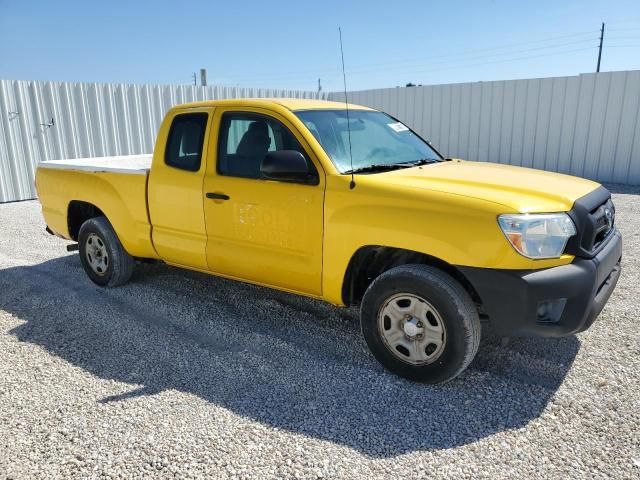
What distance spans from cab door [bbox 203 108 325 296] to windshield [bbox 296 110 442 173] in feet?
0.63

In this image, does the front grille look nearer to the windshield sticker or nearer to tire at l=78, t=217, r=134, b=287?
the windshield sticker

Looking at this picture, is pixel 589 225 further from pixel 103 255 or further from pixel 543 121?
pixel 543 121

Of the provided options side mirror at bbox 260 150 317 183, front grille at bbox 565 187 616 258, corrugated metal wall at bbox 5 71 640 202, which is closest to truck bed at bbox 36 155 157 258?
side mirror at bbox 260 150 317 183

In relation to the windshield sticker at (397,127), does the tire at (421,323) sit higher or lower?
lower

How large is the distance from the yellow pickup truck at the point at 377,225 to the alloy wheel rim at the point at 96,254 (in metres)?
0.36

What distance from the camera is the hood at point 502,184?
2.99m

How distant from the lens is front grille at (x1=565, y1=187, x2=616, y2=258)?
9.78 ft

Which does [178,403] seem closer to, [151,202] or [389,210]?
[389,210]

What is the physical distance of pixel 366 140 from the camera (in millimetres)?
4023

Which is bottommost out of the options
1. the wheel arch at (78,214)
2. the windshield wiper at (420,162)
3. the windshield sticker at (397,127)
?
the wheel arch at (78,214)

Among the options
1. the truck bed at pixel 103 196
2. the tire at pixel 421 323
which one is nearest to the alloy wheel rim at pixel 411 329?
the tire at pixel 421 323

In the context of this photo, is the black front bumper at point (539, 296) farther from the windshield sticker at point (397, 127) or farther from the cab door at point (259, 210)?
the windshield sticker at point (397, 127)

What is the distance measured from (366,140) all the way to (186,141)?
62.8 inches

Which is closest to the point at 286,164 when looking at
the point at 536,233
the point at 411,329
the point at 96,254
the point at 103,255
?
the point at 411,329
